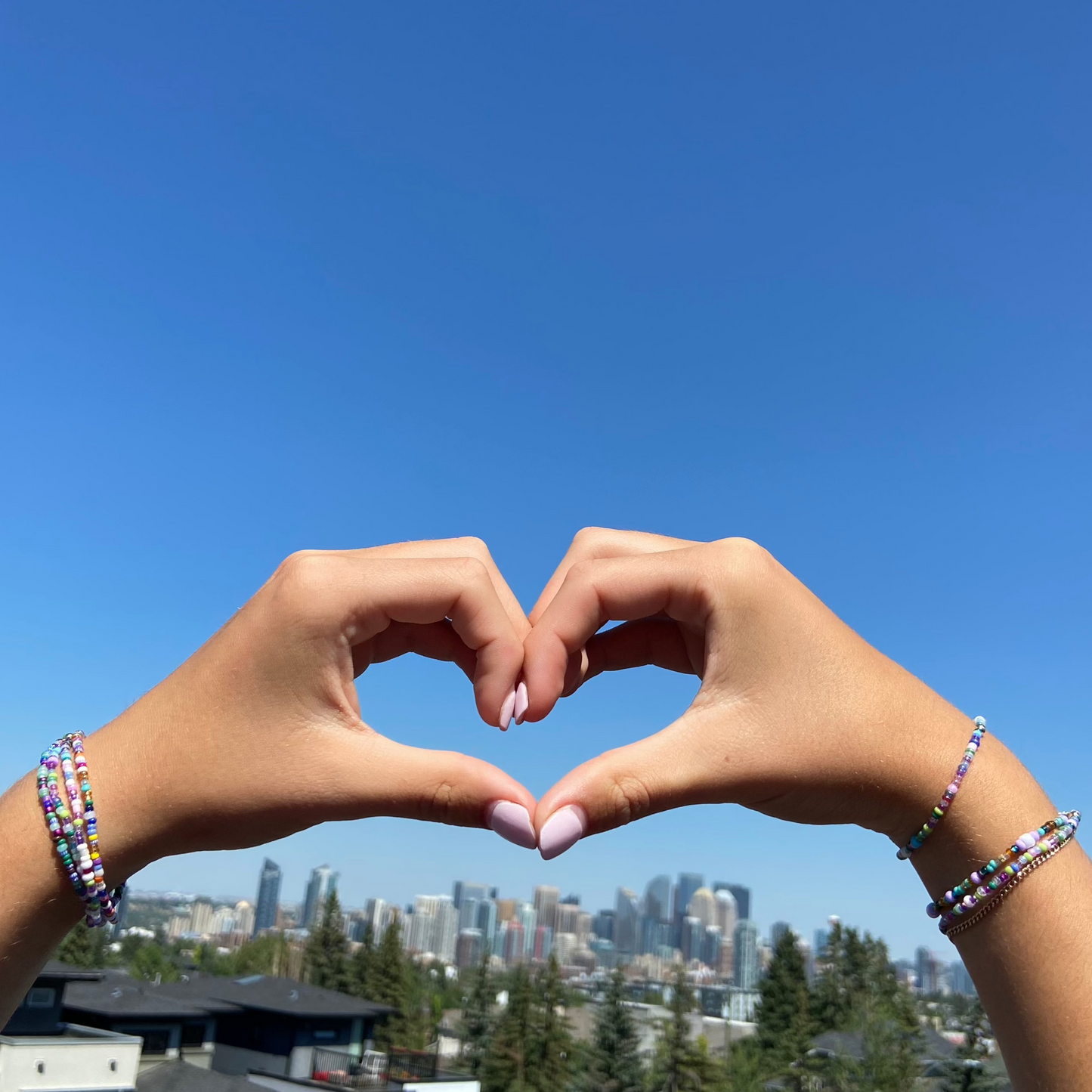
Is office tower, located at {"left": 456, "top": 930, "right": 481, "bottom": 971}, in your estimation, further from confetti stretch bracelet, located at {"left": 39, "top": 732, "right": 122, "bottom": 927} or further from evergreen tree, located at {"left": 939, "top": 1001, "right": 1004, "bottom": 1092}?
confetti stretch bracelet, located at {"left": 39, "top": 732, "right": 122, "bottom": 927}

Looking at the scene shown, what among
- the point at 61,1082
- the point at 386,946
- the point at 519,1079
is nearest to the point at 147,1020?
the point at 61,1082

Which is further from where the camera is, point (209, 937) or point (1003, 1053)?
point (209, 937)

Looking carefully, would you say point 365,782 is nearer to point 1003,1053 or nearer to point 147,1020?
point 1003,1053

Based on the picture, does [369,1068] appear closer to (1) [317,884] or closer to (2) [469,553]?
(2) [469,553]

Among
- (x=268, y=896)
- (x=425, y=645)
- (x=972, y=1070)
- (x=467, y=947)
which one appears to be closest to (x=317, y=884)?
(x=268, y=896)

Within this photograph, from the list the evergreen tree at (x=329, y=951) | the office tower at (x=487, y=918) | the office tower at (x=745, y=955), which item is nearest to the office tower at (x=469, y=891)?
the office tower at (x=487, y=918)

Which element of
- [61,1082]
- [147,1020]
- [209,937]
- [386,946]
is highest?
[209,937]
